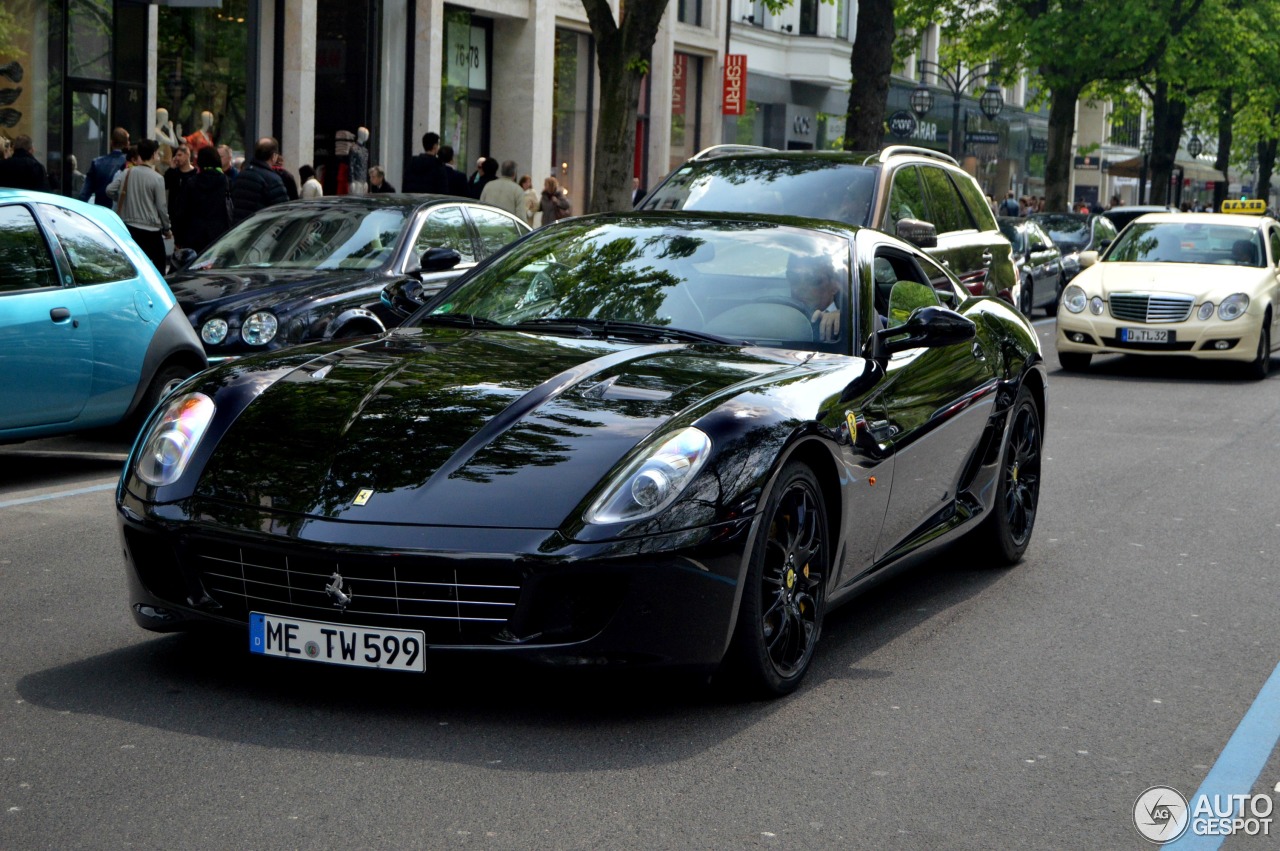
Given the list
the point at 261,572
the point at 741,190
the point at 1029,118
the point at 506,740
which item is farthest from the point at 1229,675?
the point at 1029,118

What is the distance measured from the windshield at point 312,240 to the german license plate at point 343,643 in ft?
25.3

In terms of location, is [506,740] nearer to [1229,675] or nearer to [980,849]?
[980,849]

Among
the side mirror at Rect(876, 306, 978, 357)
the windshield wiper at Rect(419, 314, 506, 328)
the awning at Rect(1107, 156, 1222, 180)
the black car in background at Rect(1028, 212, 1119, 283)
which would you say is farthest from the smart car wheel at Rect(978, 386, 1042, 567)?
the awning at Rect(1107, 156, 1222, 180)

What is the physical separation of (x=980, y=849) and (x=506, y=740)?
1267 mm

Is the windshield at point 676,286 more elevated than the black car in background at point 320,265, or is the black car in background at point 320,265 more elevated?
the windshield at point 676,286

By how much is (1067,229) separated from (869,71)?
7814 millimetres

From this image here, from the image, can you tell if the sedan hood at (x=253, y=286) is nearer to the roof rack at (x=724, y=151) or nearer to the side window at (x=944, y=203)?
the roof rack at (x=724, y=151)

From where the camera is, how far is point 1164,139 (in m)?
52.0

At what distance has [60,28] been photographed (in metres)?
21.9

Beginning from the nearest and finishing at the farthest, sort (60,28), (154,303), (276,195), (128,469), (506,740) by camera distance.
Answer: (506,740)
(128,469)
(154,303)
(276,195)
(60,28)

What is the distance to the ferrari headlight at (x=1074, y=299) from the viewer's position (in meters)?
17.3

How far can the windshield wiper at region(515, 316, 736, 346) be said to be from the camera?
19.6ft

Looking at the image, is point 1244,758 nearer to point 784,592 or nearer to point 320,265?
point 784,592

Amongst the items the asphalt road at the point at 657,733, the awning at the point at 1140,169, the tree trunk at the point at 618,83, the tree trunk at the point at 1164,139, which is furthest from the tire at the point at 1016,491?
the awning at the point at 1140,169
